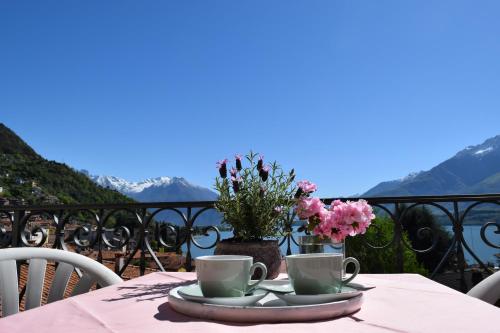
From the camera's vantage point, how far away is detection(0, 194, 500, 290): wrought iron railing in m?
2.60


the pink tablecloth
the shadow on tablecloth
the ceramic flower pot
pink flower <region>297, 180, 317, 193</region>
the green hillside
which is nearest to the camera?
the pink tablecloth

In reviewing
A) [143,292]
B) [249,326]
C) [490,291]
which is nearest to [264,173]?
[143,292]

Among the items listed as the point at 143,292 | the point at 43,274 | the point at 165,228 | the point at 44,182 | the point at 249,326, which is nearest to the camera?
the point at 249,326

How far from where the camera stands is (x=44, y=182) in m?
30.7

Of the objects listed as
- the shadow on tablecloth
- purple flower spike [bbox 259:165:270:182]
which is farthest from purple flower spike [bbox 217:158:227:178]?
the shadow on tablecloth

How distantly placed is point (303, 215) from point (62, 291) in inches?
34.7

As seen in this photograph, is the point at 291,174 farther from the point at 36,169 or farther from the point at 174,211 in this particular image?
the point at 36,169

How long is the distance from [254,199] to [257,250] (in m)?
0.16

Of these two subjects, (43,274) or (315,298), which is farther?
(43,274)

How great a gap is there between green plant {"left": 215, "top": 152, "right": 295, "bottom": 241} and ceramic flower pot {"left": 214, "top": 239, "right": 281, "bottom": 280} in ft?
Result: 0.17

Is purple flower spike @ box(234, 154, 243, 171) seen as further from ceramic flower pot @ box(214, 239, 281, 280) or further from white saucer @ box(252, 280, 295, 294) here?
white saucer @ box(252, 280, 295, 294)

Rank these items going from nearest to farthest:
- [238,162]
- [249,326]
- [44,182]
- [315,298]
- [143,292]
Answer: [249,326] < [315,298] < [143,292] < [238,162] < [44,182]

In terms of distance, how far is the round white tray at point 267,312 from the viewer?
779 mm

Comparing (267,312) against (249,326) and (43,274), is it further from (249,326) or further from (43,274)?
(43,274)
